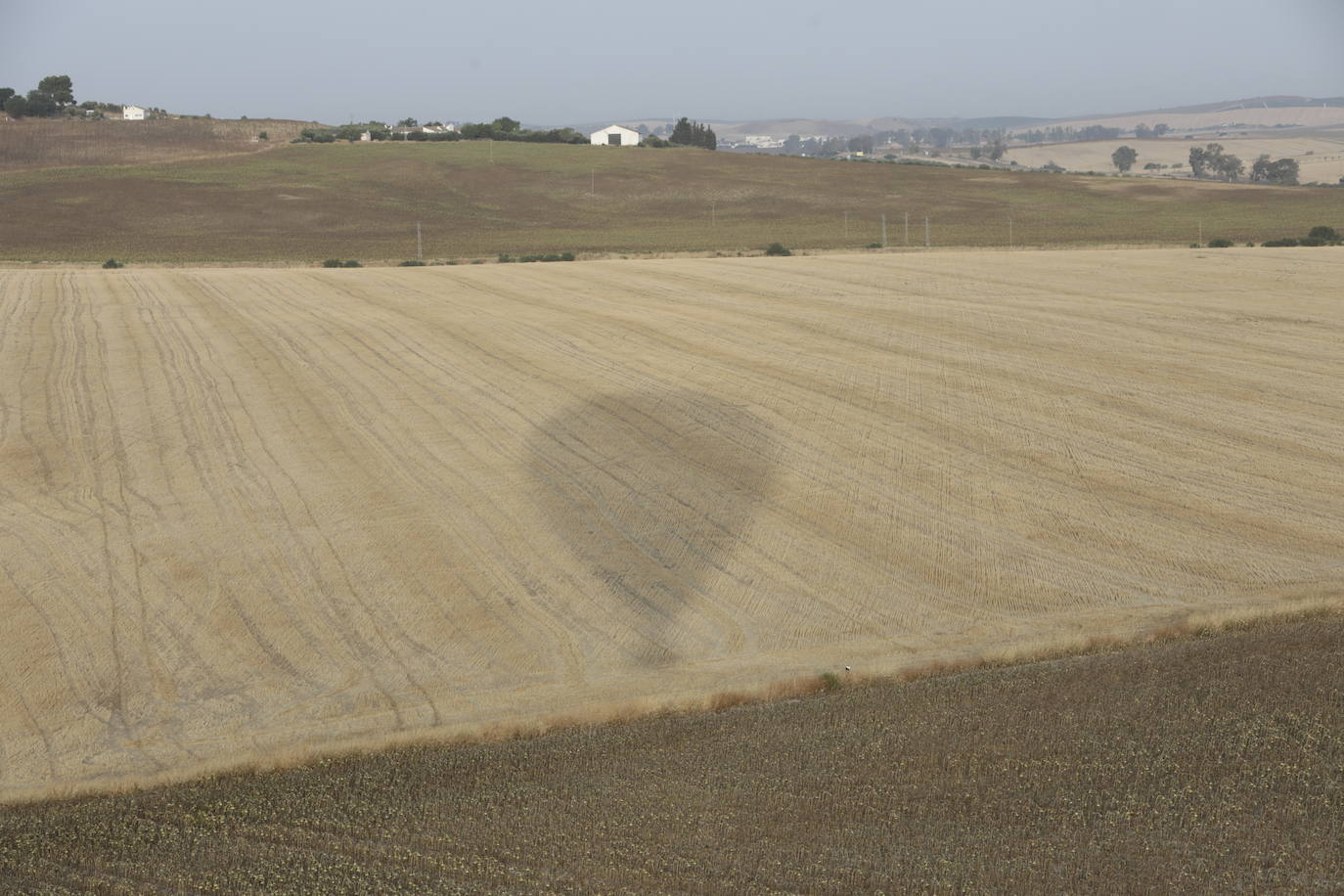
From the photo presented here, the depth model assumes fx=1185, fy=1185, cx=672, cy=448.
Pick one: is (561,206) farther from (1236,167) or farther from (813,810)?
(1236,167)

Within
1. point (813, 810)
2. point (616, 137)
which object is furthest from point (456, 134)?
point (813, 810)

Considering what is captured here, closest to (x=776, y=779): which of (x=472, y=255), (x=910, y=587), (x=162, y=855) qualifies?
(x=162, y=855)

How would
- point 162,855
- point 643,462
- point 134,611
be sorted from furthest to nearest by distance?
point 643,462 → point 134,611 → point 162,855

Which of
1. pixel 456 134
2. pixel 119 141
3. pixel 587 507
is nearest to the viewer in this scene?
pixel 587 507

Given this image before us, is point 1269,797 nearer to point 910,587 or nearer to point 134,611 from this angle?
point 910,587

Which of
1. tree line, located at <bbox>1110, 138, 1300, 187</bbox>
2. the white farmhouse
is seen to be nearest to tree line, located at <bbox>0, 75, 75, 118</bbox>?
the white farmhouse
